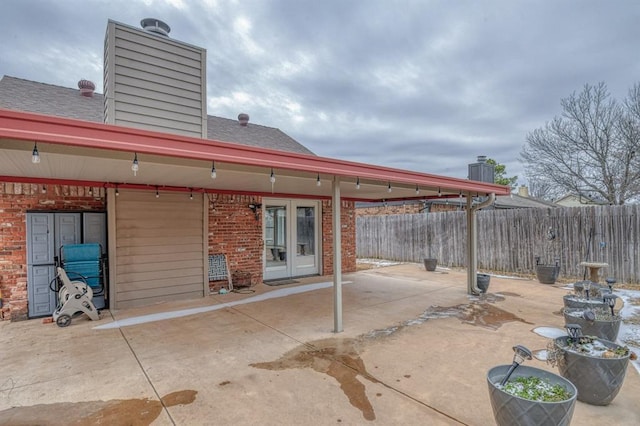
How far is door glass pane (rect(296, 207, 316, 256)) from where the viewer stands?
28.3 ft

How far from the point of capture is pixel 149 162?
3.73 metres

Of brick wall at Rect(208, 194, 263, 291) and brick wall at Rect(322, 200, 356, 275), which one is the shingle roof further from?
brick wall at Rect(322, 200, 356, 275)

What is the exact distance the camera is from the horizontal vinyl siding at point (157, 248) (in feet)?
19.1

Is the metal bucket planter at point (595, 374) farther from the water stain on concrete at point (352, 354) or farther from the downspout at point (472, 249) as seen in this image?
the downspout at point (472, 249)

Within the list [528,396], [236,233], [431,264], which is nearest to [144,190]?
[236,233]

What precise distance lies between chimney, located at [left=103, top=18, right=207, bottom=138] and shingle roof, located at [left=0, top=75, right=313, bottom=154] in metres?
1.46

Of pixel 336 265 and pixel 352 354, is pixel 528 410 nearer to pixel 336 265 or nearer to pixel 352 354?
pixel 352 354

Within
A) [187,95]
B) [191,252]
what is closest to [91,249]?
[191,252]

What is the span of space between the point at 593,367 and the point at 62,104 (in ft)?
29.3

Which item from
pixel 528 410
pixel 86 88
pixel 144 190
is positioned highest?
pixel 86 88

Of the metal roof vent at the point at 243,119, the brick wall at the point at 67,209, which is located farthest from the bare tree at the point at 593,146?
the brick wall at the point at 67,209

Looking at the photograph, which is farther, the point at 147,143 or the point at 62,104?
the point at 62,104

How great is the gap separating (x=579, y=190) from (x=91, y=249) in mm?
16361

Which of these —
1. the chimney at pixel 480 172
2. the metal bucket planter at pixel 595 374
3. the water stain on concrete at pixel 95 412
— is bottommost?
the water stain on concrete at pixel 95 412
